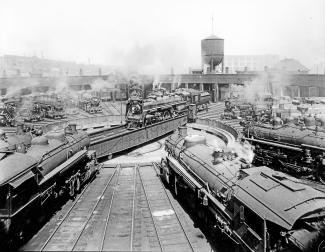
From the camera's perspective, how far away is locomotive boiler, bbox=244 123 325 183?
14516 millimetres

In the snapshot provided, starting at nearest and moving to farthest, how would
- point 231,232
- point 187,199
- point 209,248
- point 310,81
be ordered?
point 231,232, point 209,248, point 187,199, point 310,81

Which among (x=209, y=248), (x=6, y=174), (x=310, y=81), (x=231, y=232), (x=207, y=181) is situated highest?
(x=310, y=81)

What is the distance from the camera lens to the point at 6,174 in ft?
29.3

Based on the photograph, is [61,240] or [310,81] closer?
[61,240]

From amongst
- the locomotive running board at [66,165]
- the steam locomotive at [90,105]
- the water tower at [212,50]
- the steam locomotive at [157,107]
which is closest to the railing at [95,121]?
the steam locomotive at [157,107]

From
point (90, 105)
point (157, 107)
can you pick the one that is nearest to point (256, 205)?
point (157, 107)

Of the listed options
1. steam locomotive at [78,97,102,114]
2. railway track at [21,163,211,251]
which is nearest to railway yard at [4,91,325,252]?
railway track at [21,163,211,251]

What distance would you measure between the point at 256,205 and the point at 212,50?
47.5 meters

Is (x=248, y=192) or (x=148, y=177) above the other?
(x=248, y=192)

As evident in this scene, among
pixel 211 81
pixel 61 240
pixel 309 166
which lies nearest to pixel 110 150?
pixel 61 240

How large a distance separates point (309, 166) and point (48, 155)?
11890 millimetres

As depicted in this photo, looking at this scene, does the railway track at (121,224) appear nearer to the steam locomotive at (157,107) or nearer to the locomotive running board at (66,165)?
the locomotive running board at (66,165)

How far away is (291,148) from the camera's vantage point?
50.2 ft

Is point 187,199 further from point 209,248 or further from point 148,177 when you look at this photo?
point 148,177
